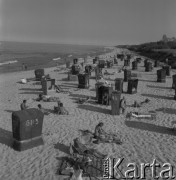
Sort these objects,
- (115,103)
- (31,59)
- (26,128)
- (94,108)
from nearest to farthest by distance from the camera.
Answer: (26,128) < (115,103) < (94,108) < (31,59)

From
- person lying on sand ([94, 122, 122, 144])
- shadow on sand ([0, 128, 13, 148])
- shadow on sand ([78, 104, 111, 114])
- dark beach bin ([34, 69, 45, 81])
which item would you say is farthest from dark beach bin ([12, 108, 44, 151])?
dark beach bin ([34, 69, 45, 81])

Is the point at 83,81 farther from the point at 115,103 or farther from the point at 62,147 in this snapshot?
the point at 62,147

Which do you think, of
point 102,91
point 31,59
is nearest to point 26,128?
point 102,91

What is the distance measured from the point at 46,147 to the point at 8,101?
8357mm

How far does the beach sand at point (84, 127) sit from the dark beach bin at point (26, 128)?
10.0 inches

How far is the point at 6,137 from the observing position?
11.0 m

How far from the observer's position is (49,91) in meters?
19.3

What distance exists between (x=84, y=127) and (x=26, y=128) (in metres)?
3.43

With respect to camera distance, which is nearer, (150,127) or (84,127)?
(84,127)

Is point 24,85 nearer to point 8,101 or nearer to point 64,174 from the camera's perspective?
point 8,101

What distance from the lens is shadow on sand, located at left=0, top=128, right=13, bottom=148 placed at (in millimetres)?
10414

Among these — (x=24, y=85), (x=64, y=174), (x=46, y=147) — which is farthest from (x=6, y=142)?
(x=24, y=85)

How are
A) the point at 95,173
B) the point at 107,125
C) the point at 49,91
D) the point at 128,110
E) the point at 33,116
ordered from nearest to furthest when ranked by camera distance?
the point at 95,173, the point at 33,116, the point at 107,125, the point at 128,110, the point at 49,91

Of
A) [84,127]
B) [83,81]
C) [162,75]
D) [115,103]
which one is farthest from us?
[162,75]
